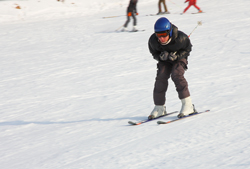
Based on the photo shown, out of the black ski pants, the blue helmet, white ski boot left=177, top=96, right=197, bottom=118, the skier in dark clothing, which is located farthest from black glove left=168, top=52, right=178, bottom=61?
white ski boot left=177, top=96, right=197, bottom=118

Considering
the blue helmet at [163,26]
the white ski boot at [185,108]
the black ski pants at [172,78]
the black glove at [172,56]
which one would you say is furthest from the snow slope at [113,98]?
the blue helmet at [163,26]

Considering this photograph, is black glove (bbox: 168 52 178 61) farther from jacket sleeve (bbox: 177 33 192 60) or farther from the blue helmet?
the blue helmet

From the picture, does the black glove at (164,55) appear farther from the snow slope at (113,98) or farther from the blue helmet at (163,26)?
the snow slope at (113,98)

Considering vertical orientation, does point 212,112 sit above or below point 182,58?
below

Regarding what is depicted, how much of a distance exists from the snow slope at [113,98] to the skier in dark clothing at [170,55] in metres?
0.37

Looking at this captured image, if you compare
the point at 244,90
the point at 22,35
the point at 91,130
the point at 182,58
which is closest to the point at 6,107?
the point at 91,130

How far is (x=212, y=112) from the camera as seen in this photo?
15.7 ft

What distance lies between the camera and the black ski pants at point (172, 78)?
450 centimetres

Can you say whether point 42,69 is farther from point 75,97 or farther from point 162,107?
point 162,107

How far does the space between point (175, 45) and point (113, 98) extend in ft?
8.10

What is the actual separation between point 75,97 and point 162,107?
2.63 meters

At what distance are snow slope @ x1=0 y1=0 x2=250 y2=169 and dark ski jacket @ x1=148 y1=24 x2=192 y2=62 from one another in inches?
34.8

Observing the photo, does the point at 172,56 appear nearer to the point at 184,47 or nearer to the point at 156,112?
the point at 184,47

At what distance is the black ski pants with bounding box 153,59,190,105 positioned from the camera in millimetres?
4496
